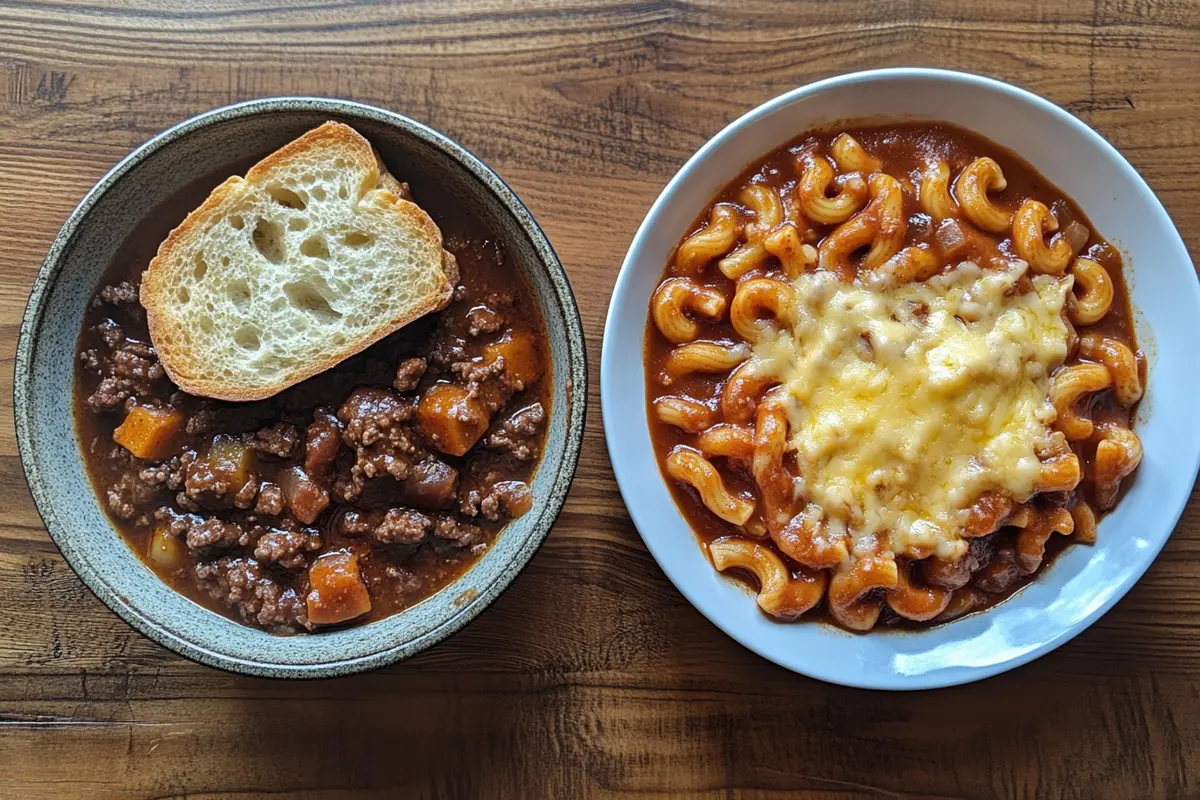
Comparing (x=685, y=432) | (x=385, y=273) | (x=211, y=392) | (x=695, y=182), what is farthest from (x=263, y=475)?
(x=695, y=182)

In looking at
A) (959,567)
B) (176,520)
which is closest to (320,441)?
(176,520)

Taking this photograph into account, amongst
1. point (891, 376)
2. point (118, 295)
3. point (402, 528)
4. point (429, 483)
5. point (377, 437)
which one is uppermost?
point (891, 376)

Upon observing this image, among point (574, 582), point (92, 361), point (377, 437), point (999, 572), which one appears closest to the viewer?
point (377, 437)

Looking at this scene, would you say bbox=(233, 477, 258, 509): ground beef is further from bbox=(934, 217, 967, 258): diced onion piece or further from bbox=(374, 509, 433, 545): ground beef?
bbox=(934, 217, 967, 258): diced onion piece

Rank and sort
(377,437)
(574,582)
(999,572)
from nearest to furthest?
(377,437), (999,572), (574,582)

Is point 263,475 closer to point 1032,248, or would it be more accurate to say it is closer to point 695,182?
point 695,182

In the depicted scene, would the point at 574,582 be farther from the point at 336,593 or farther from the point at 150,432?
the point at 150,432
